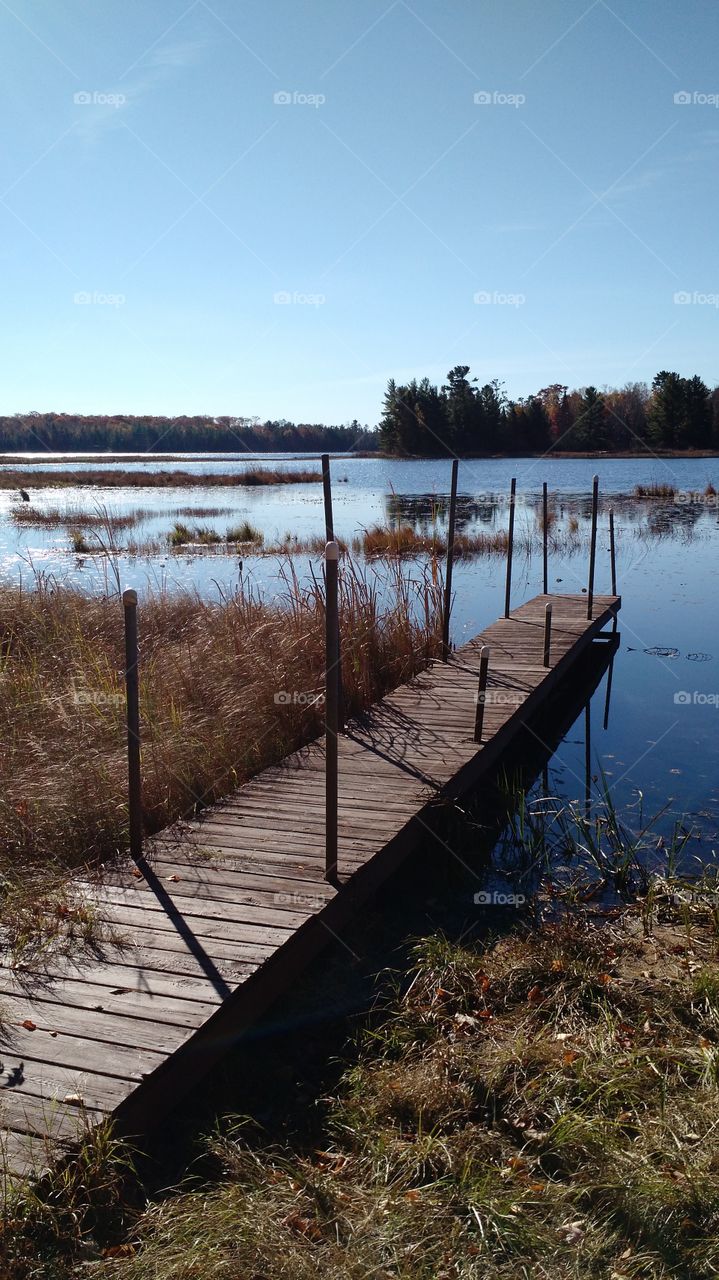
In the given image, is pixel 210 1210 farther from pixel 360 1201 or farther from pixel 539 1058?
pixel 539 1058

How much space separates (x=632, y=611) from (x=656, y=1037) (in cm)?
1306

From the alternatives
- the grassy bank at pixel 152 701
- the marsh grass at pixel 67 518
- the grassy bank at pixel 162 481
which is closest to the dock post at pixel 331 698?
the grassy bank at pixel 152 701

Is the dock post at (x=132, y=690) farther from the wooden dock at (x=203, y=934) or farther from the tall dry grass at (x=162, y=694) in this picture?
the tall dry grass at (x=162, y=694)

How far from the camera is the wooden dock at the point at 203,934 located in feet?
10.5

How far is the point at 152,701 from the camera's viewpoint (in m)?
7.68

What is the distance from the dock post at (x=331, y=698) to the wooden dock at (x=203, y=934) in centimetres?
16

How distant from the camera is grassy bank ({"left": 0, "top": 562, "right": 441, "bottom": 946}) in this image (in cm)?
540

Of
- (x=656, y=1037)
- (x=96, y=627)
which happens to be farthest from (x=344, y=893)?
(x=96, y=627)

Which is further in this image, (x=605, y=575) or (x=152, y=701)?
(x=605, y=575)

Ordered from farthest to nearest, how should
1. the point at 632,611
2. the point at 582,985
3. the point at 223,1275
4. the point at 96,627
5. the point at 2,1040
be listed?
the point at 632,611
the point at 96,627
the point at 582,985
the point at 2,1040
the point at 223,1275

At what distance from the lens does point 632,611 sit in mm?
16562

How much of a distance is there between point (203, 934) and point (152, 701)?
3.67 meters

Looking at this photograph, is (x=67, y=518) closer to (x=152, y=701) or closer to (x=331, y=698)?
(x=152, y=701)

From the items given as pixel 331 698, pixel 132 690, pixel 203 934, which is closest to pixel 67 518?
pixel 132 690
